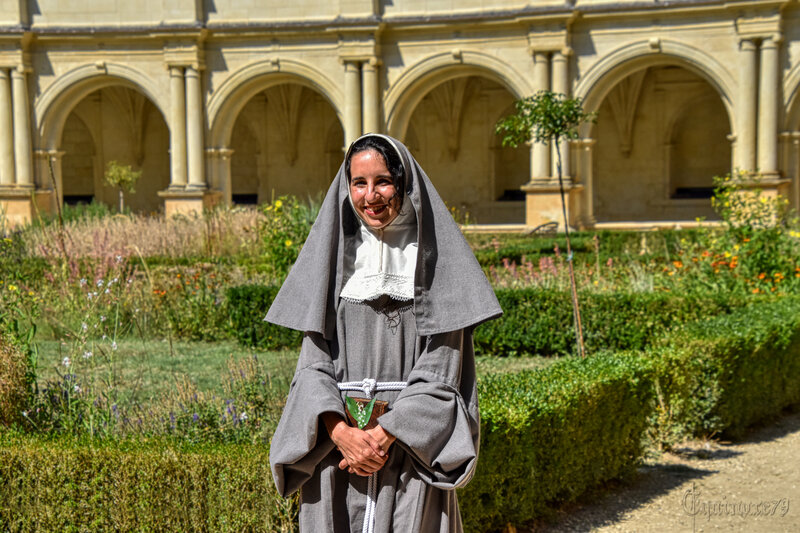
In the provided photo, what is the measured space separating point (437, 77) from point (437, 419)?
1767 centimetres

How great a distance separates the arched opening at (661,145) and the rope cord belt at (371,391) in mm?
20640

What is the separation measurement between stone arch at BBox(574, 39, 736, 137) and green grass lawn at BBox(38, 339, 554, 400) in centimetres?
1075

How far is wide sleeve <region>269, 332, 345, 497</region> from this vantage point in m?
2.76

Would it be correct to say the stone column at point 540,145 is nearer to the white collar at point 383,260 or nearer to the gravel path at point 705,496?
the gravel path at point 705,496

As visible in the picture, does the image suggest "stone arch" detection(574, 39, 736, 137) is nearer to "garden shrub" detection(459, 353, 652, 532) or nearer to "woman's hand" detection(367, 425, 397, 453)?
"garden shrub" detection(459, 353, 652, 532)

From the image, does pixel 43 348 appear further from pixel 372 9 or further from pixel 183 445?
pixel 372 9

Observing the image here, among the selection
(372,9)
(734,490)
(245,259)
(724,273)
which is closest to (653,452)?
(734,490)

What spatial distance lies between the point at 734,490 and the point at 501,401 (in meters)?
1.91

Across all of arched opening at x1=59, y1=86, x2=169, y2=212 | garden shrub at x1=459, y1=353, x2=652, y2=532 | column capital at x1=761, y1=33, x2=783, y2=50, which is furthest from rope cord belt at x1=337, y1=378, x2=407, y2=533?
arched opening at x1=59, y1=86, x2=169, y2=212

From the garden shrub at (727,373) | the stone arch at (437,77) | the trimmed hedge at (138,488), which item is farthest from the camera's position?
the stone arch at (437,77)

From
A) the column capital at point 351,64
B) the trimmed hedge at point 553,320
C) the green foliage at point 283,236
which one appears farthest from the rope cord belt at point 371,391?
the column capital at point 351,64

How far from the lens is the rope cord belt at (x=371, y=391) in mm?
2793

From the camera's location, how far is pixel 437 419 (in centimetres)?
271

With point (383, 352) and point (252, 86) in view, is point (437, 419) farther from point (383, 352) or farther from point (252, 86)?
point (252, 86)
